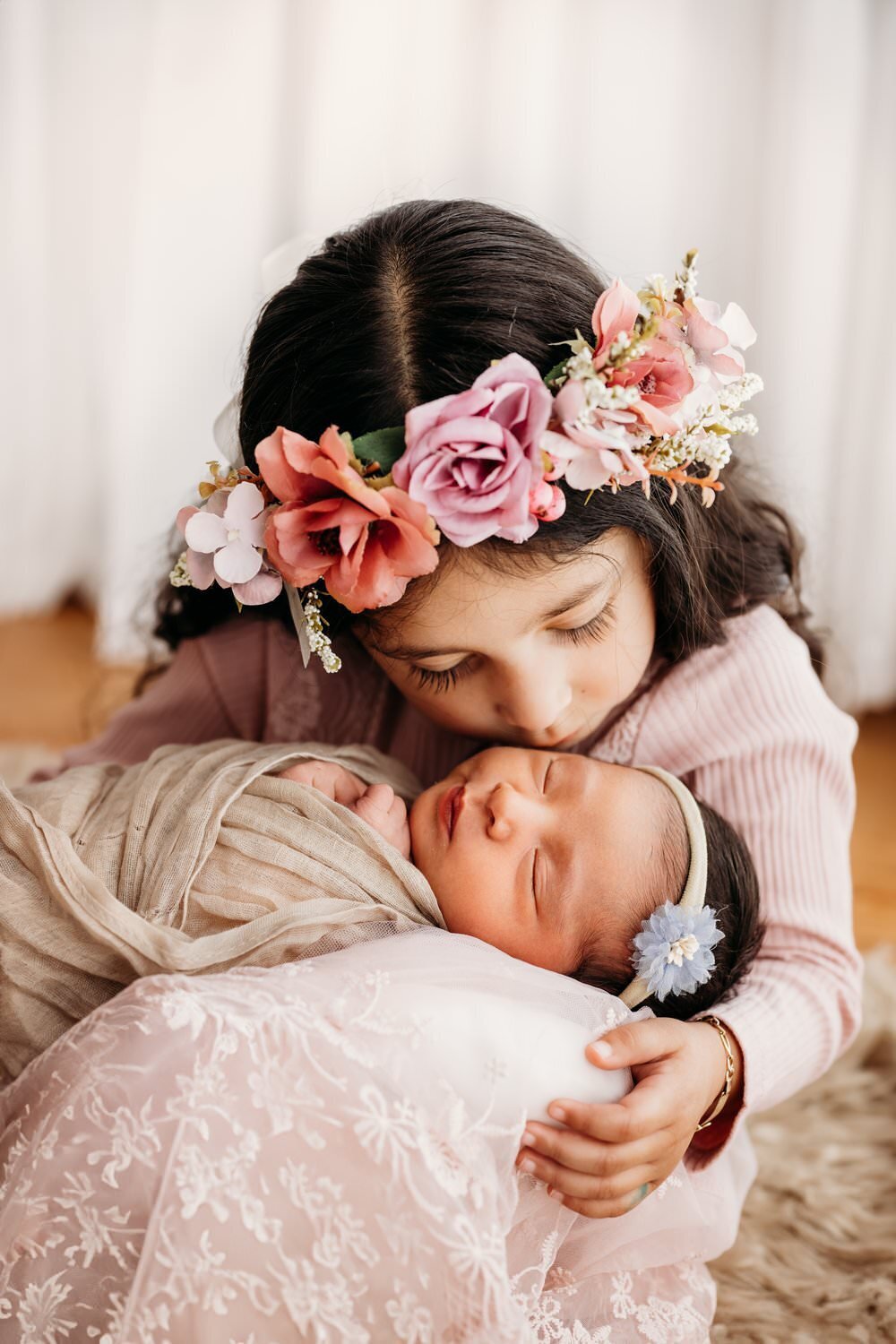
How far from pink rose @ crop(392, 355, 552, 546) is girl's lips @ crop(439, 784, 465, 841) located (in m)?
0.35

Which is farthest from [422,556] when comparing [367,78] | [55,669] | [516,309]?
[55,669]

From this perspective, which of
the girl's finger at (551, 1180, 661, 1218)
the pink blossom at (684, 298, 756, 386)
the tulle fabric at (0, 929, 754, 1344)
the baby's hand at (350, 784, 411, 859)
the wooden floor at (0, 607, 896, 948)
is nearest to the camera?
the tulle fabric at (0, 929, 754, 1344)

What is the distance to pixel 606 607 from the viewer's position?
126 cm

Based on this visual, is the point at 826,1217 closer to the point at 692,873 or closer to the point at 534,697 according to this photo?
the point at 692,873

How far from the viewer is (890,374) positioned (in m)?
2.39

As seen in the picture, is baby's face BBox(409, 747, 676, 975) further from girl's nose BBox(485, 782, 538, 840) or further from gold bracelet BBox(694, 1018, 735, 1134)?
gold bracelet BBox(694, 1018, 735, 1134)

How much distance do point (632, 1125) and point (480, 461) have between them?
1.90 feet

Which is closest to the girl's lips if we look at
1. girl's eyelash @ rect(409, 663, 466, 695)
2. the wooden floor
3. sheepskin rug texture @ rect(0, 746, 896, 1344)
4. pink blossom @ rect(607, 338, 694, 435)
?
girl's eyelash @ rect(409, 663, 466, 695)

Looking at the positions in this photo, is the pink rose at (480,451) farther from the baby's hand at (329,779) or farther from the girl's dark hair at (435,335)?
the baby's hand at (329,779)

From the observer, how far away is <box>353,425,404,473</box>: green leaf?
109cm

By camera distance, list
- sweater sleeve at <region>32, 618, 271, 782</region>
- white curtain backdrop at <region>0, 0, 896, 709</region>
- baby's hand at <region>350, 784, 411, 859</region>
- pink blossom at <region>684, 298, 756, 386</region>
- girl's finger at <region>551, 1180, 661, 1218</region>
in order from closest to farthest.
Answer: girl's finger at <region>551, 1180, 661, 1218</region>
pink blossom at <region>684, 298, 756, 386</region>
baby's hand at <region>350, 784, 411, 859</region>
sweater sleeve at <region>32, 618, 271, 782</region>
white curtain backdrop at <region>0, 0, 896, 709</region>

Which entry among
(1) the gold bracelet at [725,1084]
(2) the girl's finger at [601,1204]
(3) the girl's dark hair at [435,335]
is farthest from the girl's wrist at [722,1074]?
(3) the girl's dark hair at [435,335]

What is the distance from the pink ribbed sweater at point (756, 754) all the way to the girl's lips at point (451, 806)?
26 centimetres

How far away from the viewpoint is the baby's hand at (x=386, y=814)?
127 cm
